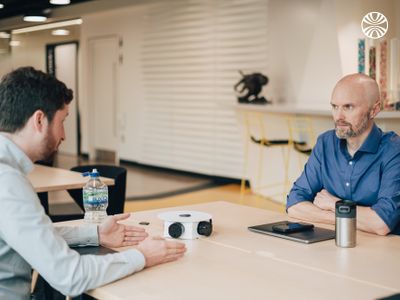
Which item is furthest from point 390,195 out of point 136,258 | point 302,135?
point 302,135

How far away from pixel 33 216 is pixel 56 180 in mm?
2671

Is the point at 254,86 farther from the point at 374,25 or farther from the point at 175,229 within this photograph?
the point at 175,229

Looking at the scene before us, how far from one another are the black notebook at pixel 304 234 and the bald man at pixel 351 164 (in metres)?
0.21

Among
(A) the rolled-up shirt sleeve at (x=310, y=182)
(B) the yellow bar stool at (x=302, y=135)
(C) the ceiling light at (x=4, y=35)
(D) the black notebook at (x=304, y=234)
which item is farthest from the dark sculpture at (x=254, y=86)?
(C) the ceiling light at (x=4, y=35)

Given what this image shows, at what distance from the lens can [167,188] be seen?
9078mm

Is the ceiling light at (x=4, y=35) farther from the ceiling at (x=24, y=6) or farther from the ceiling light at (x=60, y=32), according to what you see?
the ceiling at (x=24, y=6)

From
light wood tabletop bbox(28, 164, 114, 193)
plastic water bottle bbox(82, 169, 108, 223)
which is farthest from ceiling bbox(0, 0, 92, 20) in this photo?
plastic water bottle bbox(82, 169, 108, 223)

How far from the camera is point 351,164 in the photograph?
3.09 metres

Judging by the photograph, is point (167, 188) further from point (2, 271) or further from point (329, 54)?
point (2, 271)

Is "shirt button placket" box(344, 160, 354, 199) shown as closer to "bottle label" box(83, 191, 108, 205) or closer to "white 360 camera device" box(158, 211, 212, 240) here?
"white 360 camera device" box(158, 211, 212, 240)

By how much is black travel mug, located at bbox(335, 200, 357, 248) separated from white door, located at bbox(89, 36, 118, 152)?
9.92 m

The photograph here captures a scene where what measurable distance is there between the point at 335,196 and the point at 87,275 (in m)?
1.59

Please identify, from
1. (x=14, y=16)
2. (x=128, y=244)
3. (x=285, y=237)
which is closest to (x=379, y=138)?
(x=285, y=237)

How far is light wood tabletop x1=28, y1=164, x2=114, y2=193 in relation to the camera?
13.9 ft
